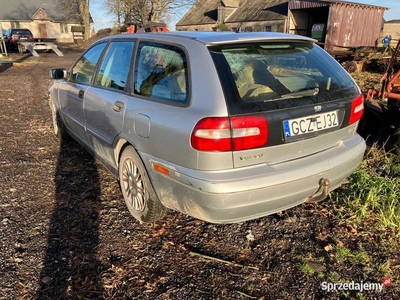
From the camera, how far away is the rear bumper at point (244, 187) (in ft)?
7.51

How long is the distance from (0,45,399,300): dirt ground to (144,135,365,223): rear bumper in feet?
1.47

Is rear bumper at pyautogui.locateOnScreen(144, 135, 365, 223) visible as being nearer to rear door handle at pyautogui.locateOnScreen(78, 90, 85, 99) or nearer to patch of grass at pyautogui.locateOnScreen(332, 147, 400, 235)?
Answer: patch of grass at pyautogui.locateOnScreen(332, 147, 400, 235)

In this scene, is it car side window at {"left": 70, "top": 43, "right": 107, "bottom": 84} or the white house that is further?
the white house

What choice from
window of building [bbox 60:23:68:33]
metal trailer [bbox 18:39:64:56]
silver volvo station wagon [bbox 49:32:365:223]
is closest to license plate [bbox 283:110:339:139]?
silver volvo station wagon [bbox 49:32:365:223]

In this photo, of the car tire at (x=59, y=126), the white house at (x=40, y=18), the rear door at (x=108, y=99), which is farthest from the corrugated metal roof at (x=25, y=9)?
the rear door at (x=108, y=99)

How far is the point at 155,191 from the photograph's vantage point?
2.81m

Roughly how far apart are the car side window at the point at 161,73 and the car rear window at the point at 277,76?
0.31 meters

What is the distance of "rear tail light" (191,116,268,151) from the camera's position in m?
2.24

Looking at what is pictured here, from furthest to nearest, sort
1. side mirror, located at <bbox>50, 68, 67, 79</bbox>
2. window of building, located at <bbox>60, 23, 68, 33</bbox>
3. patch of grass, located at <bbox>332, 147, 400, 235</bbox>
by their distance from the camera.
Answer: window of building, located at <bbox>60, 23, 68, 33</bbox>, side mirror, located at <bbox>50, 68, 67, 79</bbox>, patch of grass, located at <bbox>332, 147, 400, 235</bbox>

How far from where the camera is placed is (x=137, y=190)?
309 cm

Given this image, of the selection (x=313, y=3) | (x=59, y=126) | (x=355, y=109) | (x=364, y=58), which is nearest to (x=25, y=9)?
(x=313, y=3)

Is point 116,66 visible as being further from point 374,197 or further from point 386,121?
point 386,121

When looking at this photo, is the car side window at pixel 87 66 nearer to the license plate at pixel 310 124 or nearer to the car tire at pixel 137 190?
the car tire at pixel 137 190

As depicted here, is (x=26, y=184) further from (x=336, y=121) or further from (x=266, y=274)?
(x=336, y=121)
